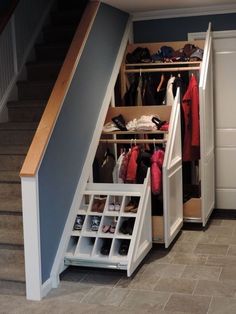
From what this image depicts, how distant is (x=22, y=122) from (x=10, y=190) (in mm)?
1108

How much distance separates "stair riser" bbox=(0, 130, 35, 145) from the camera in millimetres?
5070

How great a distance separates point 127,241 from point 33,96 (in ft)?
7.07

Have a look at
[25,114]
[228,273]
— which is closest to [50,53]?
[25,114]

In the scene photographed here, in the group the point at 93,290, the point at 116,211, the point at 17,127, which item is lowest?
the point at 93,290

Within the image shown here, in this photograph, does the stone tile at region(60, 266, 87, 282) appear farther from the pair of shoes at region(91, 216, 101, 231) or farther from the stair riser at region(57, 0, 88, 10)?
the stair riser at region(57, 0, 88, 10)

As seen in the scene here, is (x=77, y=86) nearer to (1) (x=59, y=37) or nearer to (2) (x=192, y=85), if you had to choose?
(2) (x=192, y=85)

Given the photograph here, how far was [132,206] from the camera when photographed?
449cm

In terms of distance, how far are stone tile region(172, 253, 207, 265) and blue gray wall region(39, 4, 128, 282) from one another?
3.71ft

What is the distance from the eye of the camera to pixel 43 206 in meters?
3.80

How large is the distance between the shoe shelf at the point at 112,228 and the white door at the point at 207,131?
100 centimetres

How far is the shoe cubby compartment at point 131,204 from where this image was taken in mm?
4406

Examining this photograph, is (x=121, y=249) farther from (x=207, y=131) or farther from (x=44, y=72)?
(x=44, y=72)

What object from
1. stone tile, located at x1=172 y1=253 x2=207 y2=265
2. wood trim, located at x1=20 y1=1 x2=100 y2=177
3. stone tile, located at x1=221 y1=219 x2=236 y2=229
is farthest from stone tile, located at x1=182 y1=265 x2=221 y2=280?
wood trim, located at x1=20 y1=1 x2=100 y2=177

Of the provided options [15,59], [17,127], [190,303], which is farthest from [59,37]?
[190,303]
